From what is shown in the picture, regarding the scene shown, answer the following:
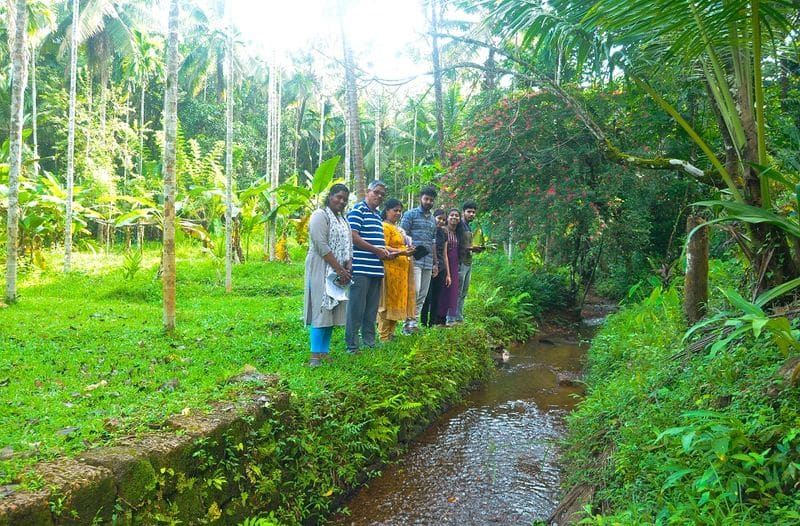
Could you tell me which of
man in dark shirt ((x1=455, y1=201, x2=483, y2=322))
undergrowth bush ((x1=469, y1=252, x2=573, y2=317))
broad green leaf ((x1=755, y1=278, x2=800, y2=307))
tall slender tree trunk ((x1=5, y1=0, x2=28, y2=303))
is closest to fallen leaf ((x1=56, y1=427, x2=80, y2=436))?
broad green leaf ((x1=755, y1=278, x2=800, y2=307))

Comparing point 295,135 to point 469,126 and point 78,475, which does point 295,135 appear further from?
point 78,475

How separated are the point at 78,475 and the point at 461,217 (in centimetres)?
584

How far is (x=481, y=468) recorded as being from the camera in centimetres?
429

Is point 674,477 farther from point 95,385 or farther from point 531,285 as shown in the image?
point 531,285

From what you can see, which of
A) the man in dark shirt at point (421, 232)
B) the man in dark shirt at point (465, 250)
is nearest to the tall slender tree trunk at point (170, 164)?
the man in dark shirt at point (421, 232)

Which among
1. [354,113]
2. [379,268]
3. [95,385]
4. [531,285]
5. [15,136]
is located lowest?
[95,385]

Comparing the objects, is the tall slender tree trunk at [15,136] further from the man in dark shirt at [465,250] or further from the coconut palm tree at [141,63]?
the coconut palm tree at [141,63]

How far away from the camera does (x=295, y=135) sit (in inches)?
1150

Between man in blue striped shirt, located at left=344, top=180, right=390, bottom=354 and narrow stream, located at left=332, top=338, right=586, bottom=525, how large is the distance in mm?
1242

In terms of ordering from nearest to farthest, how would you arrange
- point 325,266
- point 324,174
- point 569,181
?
point 325,266 → point 324,174 → point 569,181

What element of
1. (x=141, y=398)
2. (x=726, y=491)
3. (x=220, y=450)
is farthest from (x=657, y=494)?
(x=141, y=398)

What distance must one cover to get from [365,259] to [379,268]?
0.17 m

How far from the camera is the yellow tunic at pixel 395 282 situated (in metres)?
6.02

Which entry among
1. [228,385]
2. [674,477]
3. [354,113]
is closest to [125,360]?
[228,385]
